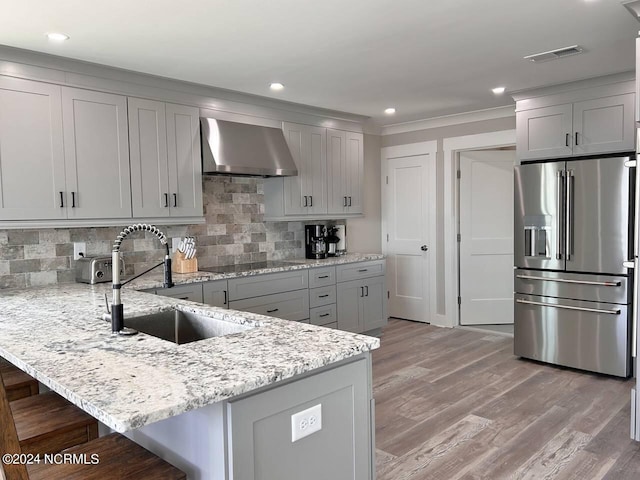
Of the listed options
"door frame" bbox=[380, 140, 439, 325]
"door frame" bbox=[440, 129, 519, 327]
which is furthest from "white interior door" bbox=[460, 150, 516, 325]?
"door frame" bbox=[380, 140, 439, 325]

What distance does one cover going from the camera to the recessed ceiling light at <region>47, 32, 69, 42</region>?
2865 millimetres

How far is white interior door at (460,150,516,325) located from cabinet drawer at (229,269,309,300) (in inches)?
87.7

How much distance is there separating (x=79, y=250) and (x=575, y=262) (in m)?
3.93

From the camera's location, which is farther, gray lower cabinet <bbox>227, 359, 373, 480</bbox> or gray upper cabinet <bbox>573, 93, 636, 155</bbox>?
gray upper cabinet <bbox>573, 93, 636, 155</bbox>

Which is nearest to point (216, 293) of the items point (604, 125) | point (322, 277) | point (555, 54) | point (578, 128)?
point (322, 277)

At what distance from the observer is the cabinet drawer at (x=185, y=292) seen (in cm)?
360

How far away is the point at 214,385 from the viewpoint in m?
1.30

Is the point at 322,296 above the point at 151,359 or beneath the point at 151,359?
beneath

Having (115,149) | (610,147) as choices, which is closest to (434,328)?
(610,147)

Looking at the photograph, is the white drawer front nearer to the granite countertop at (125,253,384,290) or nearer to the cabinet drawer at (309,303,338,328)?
the cabinet drawer at (309,303,338,328)

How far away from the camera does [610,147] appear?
395cm

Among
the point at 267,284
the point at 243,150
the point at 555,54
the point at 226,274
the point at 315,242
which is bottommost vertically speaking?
the point at 267,284

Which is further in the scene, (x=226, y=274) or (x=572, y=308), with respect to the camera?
(x=572, y=308)

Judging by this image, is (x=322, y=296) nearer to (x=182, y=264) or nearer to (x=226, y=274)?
(x=226, y=274)
